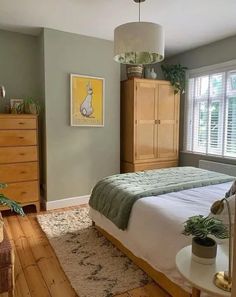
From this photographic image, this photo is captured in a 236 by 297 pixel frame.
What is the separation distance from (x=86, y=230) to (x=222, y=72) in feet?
10.1

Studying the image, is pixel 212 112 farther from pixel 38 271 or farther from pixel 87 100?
pixel 38 271

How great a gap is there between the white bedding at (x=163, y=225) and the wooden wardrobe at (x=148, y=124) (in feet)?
5.89

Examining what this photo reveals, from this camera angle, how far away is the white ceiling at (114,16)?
2785mm

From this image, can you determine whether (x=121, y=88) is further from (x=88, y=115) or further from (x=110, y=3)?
(x=110, y=3)

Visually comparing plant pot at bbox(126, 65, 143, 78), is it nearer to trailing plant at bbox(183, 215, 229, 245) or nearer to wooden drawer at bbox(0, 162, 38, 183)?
wooden drawer at bbox(0, 162, 38, 183)

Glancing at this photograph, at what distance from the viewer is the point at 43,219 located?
332 cm

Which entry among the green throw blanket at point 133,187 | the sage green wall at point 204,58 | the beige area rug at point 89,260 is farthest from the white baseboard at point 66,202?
the sage green wall at point 204,58

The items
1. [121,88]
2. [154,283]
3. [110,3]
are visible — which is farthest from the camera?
[121,88]

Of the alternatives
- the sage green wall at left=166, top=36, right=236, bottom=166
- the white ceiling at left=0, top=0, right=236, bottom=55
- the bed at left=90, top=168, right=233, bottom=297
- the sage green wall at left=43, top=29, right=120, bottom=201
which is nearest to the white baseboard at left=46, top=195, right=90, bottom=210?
the sage green wall at left=43, top=29, right=120, bottom=201

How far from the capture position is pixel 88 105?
387cm

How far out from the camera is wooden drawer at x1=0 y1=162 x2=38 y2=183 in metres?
3.32

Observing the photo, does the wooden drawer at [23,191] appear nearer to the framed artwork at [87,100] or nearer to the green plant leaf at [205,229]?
the framed artwork at [87,100]

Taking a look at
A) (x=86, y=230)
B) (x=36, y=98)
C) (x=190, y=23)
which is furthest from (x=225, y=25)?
(x=86, y=230)

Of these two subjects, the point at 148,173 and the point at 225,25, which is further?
the point at 225,25
